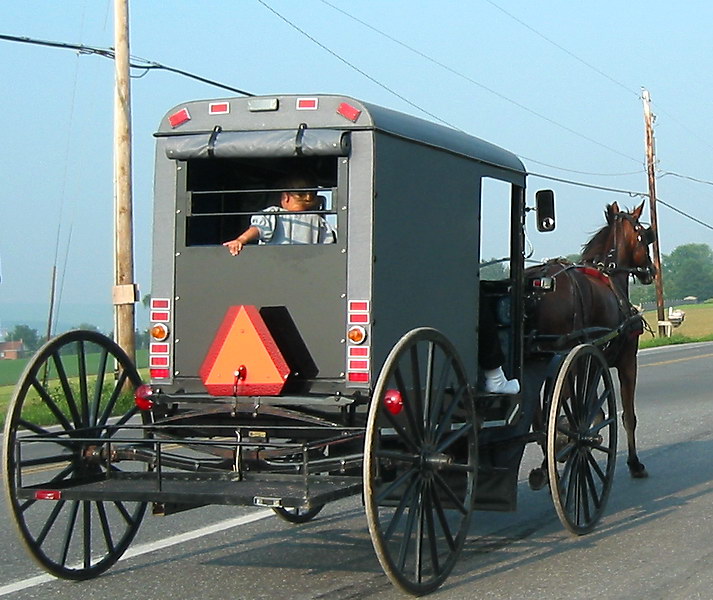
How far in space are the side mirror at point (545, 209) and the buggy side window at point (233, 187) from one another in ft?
5.95

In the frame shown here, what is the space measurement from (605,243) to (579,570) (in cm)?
558

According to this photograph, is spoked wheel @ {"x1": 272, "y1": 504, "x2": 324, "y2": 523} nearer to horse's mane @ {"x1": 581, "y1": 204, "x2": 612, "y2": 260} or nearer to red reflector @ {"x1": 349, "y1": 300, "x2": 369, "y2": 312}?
red reflector @ {"x1": 349, "y1": 300, "x2": 369, "y2": 312}

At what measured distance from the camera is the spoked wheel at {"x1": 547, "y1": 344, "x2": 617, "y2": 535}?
7.76m

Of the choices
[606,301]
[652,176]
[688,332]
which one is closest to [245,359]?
[606,301]

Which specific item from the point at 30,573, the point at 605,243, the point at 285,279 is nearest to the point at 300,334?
the point at 285,279

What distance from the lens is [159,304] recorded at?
7.25 m

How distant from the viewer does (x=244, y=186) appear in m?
7.99

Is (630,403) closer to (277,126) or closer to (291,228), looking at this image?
(291,228)

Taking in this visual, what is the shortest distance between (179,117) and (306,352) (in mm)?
1525

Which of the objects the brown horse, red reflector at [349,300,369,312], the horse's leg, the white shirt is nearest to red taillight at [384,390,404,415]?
red reflector at [349,300,369,312]

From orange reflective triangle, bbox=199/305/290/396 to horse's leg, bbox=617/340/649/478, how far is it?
4.76 metres

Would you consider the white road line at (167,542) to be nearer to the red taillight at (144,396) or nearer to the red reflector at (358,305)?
the red taillight at (144,396)

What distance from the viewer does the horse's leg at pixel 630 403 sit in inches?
416

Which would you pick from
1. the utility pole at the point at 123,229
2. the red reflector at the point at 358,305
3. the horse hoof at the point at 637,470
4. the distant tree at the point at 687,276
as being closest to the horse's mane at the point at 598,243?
the horse hoof at the point at 637,470
